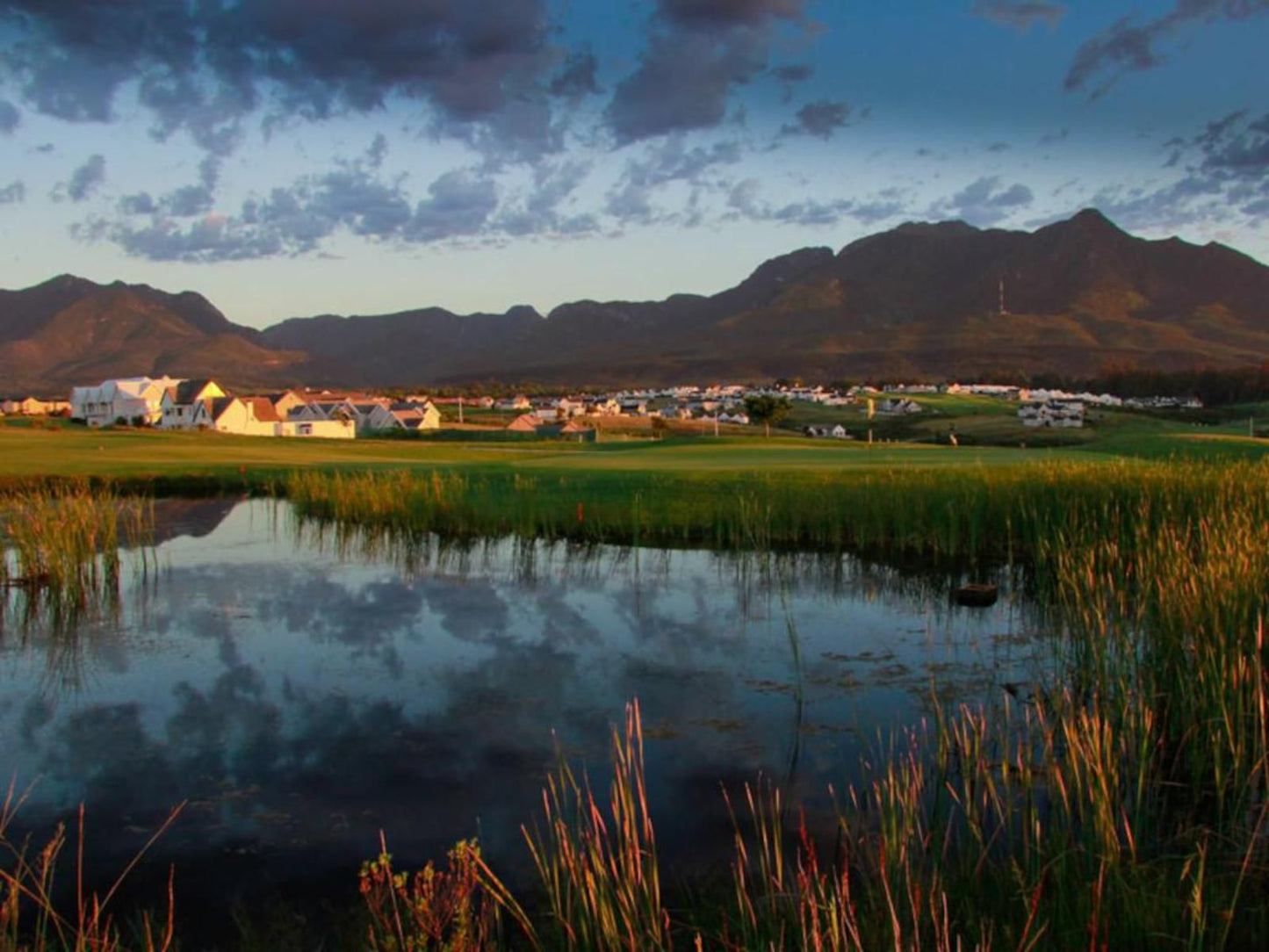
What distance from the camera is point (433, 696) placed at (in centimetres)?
1042

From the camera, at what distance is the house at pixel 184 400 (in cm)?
8894

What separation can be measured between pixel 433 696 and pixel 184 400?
295 ft

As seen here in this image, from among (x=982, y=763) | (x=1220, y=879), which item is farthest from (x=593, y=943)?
(x=1220, y=879)

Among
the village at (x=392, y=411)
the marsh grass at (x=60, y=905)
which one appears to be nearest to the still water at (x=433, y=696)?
the marsh grass at (x=60, y=905)

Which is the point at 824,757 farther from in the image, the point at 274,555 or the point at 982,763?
the point at 274,555

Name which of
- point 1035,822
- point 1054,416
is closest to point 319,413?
point 1054,416

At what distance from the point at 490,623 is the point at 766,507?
8.58 meters

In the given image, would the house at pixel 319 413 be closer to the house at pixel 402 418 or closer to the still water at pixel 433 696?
the house at pixel 402 418

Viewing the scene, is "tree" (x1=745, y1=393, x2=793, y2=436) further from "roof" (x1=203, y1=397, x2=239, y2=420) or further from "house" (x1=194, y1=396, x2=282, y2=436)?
"roof" (x1=203, y1=397, x2=239, y2=420)

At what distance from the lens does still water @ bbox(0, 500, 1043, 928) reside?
24.1 feet

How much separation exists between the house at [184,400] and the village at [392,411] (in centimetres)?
11

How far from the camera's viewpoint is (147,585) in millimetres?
16125

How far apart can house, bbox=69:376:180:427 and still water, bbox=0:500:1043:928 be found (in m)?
87.1

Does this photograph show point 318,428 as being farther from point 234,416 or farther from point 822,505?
point 822,505
